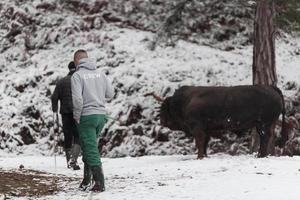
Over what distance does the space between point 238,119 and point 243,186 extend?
13.1 ft

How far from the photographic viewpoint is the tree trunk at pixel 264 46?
523 inches

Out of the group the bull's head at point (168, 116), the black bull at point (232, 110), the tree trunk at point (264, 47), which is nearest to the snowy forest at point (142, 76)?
the tree trunk at point (264, 47)

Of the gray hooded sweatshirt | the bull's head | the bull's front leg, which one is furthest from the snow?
the gray hooded sweatshirt

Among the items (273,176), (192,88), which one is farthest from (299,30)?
(273,176)

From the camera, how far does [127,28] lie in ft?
65.7

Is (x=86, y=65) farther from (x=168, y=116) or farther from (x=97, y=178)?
(x=168, y=116)

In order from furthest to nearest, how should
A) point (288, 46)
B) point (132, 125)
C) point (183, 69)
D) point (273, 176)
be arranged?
point (288, 46), point (183, 69), point (132, 125), point (273, 176)

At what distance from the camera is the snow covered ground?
683 cm

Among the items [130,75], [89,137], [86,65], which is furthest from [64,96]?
[130,75]

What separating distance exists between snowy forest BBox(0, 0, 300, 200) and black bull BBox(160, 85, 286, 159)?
1.89ft

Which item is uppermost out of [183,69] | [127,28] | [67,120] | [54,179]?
[127,28]

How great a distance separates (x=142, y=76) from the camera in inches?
690

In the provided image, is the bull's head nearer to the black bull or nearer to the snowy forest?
the black bull

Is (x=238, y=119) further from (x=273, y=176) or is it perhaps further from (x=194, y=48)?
(x=194, y=48)
